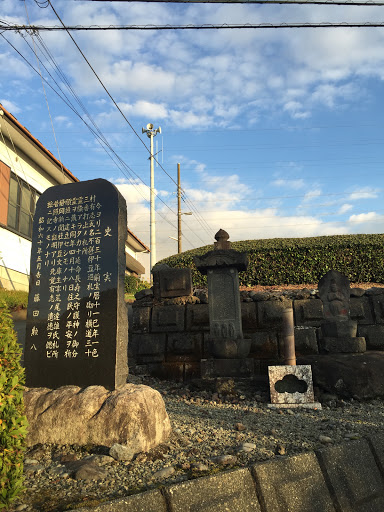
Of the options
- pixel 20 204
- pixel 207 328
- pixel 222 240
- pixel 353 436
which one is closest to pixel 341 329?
pixel 207 328

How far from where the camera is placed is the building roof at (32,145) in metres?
10.5

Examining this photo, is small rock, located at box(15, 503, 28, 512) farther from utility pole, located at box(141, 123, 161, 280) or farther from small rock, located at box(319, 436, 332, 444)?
utility pole, located at box(141, 123, 161, 280)

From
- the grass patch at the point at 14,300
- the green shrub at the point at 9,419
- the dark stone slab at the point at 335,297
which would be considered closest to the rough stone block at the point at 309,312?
the dark stone slab at the point at 335,297

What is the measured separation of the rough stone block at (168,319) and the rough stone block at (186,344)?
0.17 meters

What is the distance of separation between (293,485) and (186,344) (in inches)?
198

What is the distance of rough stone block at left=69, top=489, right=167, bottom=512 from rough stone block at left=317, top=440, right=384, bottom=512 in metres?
1.24

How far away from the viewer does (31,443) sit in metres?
3.29

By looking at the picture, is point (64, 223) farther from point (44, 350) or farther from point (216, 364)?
point (216, 364)

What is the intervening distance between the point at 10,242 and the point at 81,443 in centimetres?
1030

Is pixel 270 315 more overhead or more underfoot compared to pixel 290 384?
more overhead

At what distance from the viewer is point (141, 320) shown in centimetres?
775

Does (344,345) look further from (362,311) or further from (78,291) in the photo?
(78,291)

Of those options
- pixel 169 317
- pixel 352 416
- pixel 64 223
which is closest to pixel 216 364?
pixel 169 317

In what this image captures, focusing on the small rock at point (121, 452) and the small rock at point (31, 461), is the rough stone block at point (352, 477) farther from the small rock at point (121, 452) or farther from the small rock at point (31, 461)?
the small rock at point (31, 461)
